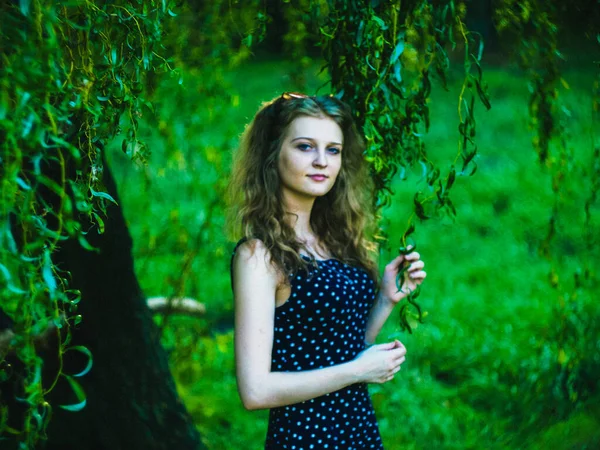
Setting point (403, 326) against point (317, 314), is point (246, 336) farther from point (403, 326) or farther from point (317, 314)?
point (403, 326)

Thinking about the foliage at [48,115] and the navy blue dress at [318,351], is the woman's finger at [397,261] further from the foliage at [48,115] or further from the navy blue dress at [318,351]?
the foliage at [48,115]

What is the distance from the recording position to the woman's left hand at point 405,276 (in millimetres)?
2283

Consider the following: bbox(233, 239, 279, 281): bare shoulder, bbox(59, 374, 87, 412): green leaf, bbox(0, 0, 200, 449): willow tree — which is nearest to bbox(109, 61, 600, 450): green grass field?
bbox(233, 239, 279, 281): bare shoulder

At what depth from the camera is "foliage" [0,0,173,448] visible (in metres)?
1.29

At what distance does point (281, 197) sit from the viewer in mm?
2311

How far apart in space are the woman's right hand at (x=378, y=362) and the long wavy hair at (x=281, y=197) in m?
0.31

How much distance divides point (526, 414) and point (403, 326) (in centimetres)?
199

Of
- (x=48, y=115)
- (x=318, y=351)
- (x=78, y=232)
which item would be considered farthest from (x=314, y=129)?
(x=48, y=115)

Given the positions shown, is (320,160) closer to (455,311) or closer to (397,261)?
(397,261)

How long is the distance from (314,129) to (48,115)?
1.01m

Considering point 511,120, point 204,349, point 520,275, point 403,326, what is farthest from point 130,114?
point 511,120

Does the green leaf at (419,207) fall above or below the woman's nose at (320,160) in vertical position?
below

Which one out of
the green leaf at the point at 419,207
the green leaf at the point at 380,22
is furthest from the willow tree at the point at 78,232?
the green leaf at the point at 419,207

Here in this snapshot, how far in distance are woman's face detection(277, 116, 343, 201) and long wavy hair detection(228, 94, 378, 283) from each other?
1.1 inches
